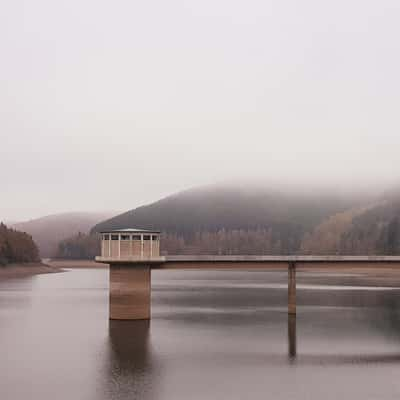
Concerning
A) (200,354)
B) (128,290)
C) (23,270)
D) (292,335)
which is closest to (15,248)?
(23,270)

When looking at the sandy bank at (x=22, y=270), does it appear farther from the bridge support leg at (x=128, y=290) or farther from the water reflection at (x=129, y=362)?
the water reflection at (x=129, y=362)

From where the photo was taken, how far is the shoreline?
163750 mm

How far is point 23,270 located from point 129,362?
14189 cm

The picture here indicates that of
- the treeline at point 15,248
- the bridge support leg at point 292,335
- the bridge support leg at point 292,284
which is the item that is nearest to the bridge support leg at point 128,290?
the bridge support leg at point 292,335

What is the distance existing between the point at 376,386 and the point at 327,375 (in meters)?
3.25

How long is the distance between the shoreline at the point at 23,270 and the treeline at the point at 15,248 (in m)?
1.95

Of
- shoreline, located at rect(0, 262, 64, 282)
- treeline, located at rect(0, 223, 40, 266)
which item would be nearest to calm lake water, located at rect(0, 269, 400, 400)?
shoreline, located at rect(0, 262, 64, 282)

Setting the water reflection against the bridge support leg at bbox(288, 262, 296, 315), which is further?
the bridge support leg at bbox(288, 262, 296, 315)

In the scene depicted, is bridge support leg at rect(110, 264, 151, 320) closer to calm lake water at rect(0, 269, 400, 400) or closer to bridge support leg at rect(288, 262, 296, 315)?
calm lake water at rect(0, 269, 400, 400)

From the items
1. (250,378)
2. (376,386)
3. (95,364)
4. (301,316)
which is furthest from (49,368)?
(301,316)

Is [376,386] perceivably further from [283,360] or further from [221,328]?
[221,328]

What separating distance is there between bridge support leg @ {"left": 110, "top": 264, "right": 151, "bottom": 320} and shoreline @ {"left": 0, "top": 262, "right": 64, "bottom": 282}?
105 m

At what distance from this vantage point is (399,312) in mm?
68188

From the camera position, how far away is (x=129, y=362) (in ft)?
134
